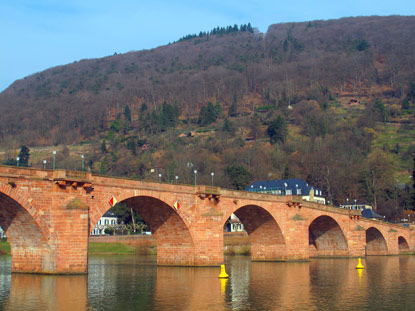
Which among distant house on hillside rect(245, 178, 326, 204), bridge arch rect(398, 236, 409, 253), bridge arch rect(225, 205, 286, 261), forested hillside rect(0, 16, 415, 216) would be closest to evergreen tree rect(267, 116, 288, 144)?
forested hillside rect(0, 16, 415, 216)

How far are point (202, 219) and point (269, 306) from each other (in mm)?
22864

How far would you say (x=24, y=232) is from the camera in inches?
1531

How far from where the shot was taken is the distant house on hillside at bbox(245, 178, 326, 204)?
4240 inches

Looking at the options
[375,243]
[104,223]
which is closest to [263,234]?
[375,243]

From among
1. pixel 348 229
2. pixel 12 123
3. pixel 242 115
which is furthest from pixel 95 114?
pixel 348 229

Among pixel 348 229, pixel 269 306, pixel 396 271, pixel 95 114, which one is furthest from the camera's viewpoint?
pixel 95 114

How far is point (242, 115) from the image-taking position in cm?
17238

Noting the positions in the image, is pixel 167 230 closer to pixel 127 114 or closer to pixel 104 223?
pixel 104 223

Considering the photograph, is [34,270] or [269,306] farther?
[34,270]

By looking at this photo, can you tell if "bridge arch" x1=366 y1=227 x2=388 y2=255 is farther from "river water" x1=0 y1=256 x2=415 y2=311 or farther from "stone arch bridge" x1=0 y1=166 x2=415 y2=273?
"river water" x1=0 y1=256 x2=415 y2=311

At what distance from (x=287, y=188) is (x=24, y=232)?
2989 inches

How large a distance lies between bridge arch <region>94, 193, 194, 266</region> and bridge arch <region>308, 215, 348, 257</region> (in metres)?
23.5

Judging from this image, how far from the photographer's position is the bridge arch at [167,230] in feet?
160

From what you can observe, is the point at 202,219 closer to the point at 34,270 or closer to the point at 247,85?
the point at 34,270
